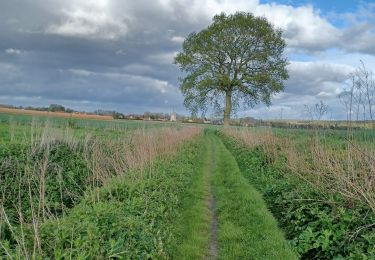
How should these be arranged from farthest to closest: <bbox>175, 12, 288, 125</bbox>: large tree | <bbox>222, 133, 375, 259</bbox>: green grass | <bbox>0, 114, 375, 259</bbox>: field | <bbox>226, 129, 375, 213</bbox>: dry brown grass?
<bbox>175, 12, 288, 125</bbox>: large tree, <bbox>226, 129, 375, 213</bbox>: dry brown grass, <bbox>222, 133, 375, 259</bbox>: green grass, <bbox>0, 114, 375, 259</bbox>: field

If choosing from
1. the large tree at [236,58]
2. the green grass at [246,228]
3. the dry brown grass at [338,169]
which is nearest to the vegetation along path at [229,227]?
the green grass at [246,228]

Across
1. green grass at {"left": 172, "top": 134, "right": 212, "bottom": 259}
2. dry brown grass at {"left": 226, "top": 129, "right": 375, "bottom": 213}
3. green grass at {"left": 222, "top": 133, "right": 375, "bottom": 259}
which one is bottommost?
green grass at {"left": 172, "top": 134, "right": 212, "bottom": 259}

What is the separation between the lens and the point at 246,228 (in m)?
9.36

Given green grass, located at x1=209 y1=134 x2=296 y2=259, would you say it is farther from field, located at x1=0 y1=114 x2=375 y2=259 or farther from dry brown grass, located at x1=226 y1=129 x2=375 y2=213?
dry brown grass, located at x1=226 y1=129 x2=375 y2=213

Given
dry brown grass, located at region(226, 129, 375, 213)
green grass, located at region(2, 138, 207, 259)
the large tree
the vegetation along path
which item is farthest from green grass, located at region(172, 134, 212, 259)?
the large tree

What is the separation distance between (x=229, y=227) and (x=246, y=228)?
1.37ft

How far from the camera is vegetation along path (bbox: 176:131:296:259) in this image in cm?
780

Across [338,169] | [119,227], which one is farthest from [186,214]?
[119,227]

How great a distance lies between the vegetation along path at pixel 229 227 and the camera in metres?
7.80

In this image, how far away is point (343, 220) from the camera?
25.0 ft

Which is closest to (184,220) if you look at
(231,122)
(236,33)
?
(236,33)

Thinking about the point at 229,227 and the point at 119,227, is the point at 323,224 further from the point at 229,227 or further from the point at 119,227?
the point at 119,227

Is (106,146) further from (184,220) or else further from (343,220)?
(343,220)

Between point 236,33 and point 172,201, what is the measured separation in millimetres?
41854
